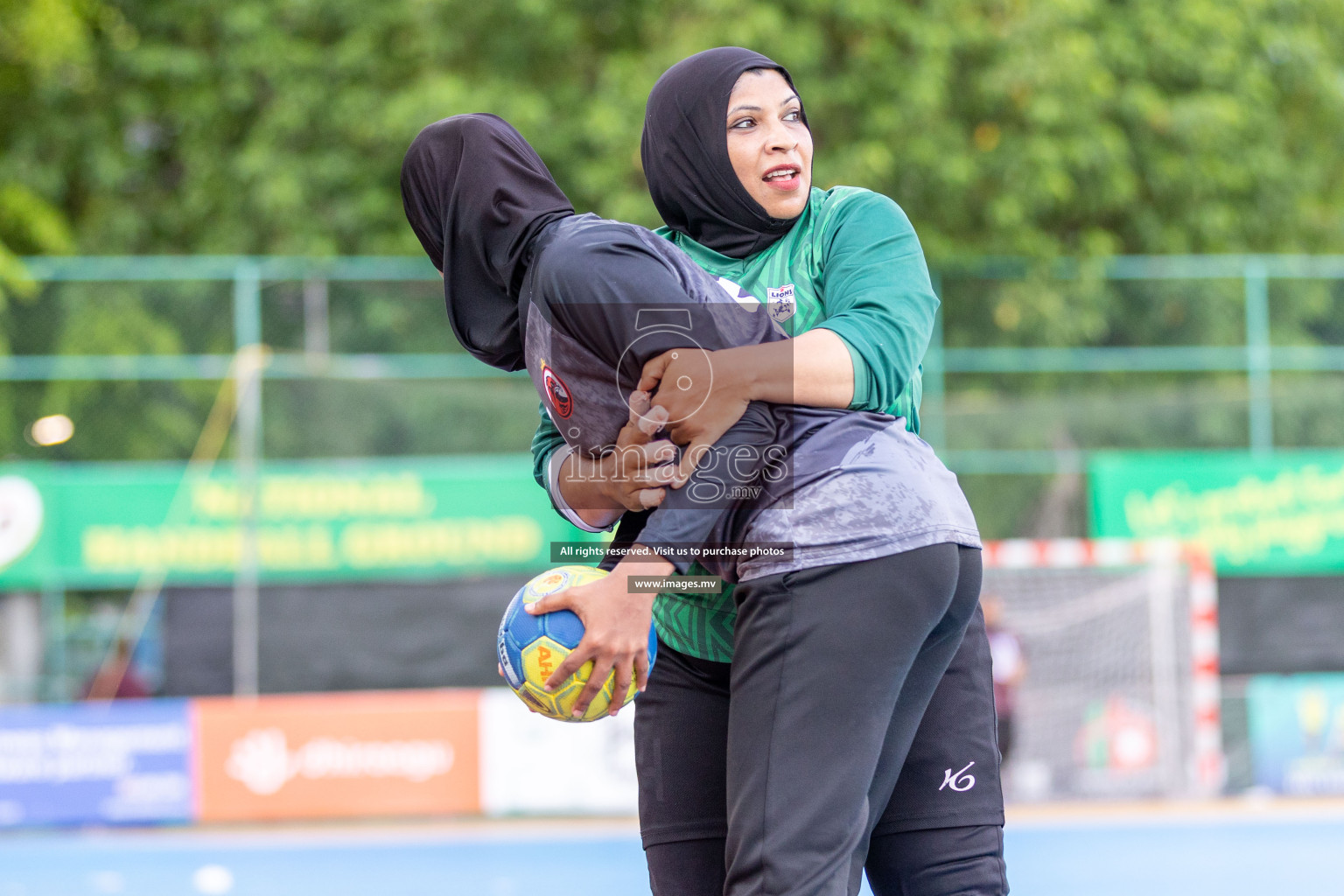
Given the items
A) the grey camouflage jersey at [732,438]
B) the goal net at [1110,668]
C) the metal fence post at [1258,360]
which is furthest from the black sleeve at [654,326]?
the metal fence post at [1258,360]

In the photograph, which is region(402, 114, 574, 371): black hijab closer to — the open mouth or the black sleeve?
the black sleeve

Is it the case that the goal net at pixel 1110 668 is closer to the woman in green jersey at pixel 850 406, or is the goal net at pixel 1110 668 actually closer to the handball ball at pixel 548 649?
the woman in green jersey at pixel 850 406

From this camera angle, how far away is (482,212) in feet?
7.51

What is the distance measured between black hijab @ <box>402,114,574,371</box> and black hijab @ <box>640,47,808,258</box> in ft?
0.64

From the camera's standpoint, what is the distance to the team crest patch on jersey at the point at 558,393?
222 centimetres

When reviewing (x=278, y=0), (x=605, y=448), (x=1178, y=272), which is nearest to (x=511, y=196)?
(x=605, y=448)

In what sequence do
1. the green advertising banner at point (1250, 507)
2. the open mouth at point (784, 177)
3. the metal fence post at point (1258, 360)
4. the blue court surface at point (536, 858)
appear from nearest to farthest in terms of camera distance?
the open mouth at point (784, 177), the blue court surface at point (536, 858), the green advertising banner at point (1250, 507), the metal fence post at point (1258, 360)

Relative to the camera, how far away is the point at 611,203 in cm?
1297

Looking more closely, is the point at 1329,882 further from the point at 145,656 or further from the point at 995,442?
the point at 145,656

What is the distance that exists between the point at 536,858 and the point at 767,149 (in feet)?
23.0

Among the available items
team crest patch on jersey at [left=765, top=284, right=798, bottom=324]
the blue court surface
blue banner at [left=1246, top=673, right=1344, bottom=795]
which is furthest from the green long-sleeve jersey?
blue banner at [left=1246, top=673, right=1344, bottom=795]

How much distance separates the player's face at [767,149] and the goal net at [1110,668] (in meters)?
8.47

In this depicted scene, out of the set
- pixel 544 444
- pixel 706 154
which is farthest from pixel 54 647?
pixel 706 154

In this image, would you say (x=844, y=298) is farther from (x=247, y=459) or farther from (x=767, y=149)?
(x=247, y=459)
